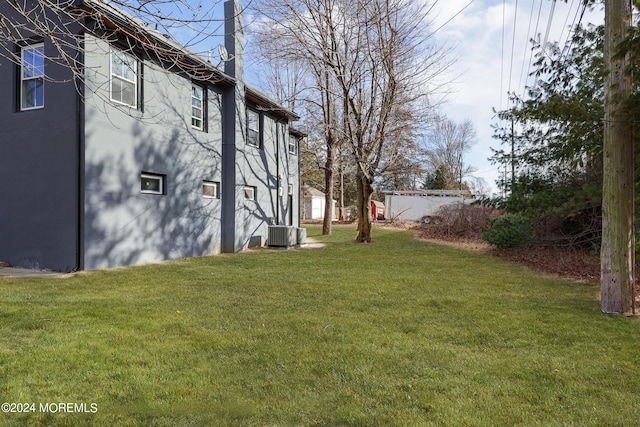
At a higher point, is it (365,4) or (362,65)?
(365,4)

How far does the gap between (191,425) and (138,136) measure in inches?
310

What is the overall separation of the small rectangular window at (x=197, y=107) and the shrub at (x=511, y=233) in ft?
31.0

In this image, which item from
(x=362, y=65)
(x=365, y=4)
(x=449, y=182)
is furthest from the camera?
(x=449, y=182)

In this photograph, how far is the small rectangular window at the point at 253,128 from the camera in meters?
13.2

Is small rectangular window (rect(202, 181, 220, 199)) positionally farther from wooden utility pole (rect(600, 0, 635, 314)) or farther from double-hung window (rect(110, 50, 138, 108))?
wooden utility pole (rect(600, 0, 635, 314))

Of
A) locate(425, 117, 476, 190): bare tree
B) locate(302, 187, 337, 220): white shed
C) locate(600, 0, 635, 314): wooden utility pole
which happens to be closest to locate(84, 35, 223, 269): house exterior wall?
locate(600, 0, 635, 314): wooden utility pole

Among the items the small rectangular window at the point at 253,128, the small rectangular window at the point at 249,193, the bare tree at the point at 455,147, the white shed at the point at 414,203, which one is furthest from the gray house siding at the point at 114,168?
the bare tree at the point at 455,147

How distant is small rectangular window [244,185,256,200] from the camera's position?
504 inches

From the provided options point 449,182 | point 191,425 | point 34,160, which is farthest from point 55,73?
point 449,182

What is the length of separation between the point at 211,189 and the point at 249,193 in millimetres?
1833

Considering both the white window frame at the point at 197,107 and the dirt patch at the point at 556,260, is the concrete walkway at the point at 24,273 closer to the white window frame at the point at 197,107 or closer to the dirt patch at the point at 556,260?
the white window frame at the point at 197,107

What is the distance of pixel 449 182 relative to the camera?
4056cm

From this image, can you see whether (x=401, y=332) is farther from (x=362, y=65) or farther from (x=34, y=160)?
(x=362, y=65)

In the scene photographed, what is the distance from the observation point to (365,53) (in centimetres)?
1321
